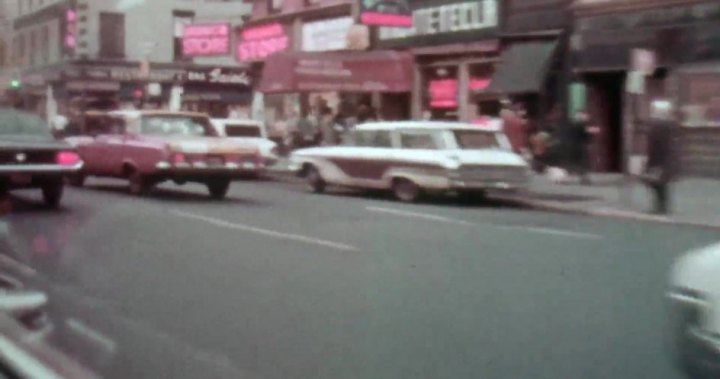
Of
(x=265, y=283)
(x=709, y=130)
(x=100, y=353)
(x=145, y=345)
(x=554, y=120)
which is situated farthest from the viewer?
(x=554, y=120)

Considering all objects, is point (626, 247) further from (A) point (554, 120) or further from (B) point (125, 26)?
(B) point (125, 26)

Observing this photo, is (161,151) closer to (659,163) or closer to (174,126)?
(174,126)

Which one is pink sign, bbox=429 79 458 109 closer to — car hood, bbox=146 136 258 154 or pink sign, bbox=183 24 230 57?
car hood, bbox=146 136 258 154

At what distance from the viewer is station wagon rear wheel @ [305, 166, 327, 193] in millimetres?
21469

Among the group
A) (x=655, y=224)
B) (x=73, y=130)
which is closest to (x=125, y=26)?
(x=73, y=130)

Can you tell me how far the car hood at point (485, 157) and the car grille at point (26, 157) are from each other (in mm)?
6222

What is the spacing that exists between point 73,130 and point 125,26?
97.9ft

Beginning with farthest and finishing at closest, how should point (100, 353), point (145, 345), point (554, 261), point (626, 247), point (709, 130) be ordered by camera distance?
1. point (709, 130)
2. point (626, 247)
3. point (554, 261)
4. point (145, 345)
5. point (100, 353)

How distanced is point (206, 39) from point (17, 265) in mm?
36547

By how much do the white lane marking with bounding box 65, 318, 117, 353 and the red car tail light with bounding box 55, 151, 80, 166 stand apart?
8.03m

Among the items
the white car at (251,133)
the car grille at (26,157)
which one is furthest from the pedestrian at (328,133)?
the car grille at (26,157)

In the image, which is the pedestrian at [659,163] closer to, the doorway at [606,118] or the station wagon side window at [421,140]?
the station wagon side window at [421,140]

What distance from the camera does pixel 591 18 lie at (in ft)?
81.1

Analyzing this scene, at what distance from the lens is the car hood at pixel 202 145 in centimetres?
1800
